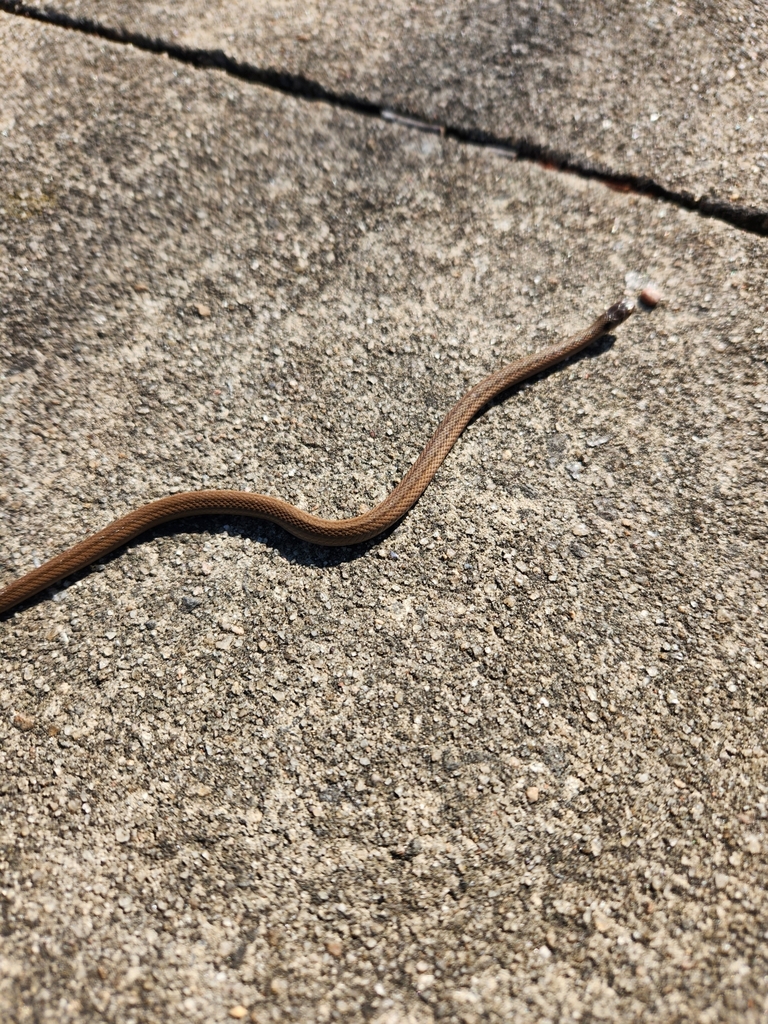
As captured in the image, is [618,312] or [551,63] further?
[551,63]

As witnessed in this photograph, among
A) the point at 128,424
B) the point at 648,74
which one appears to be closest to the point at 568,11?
the point at 648,74

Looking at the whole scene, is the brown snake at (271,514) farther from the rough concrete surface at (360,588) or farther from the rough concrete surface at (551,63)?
the rough concrete surface at (551,63)

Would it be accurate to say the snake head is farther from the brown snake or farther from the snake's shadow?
the snake's shadow

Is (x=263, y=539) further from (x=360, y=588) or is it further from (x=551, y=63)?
(x=551, y=63)

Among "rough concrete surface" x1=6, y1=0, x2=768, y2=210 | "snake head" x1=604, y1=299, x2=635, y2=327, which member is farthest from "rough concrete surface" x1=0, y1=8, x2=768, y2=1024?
"rough concrete surface" x1=6, y1=0, x2=768, y2=210

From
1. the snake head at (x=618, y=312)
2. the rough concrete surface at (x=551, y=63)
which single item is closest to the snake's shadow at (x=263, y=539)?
the snake head at (x=618, y=312)

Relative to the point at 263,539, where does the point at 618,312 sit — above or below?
above

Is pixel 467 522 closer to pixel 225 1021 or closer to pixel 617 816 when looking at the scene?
pixel 617 816

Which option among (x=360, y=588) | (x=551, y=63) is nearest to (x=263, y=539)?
(x=360, y=588)
